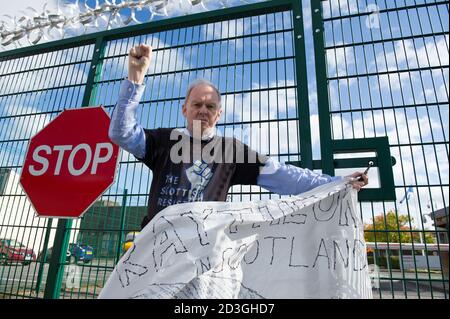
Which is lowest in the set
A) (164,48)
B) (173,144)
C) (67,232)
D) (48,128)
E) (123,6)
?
(67,232)

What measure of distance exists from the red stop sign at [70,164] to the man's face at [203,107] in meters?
1.45

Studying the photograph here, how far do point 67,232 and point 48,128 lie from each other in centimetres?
118

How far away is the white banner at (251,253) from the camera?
3.84ft

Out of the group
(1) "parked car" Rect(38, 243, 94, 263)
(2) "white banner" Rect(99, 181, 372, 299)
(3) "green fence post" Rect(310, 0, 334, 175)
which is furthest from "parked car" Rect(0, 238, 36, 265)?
(3) "green fence post" Rect(310, 0, 334, 175)

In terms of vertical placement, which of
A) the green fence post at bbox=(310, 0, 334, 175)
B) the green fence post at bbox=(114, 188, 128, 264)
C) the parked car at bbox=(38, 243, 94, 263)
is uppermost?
the green fence post at bbox=(310, 0, 334, 175)

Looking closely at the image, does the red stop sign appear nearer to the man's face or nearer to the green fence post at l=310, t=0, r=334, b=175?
the man's face

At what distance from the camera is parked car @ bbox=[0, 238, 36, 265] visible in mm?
3295

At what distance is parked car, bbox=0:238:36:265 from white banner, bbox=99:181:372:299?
2861mm

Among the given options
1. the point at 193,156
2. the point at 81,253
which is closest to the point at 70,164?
the point at 81,253

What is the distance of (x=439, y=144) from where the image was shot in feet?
7.31

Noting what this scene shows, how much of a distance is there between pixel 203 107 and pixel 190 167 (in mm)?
353

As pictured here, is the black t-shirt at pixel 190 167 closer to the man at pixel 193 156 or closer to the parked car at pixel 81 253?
the man at pixel 193 156
